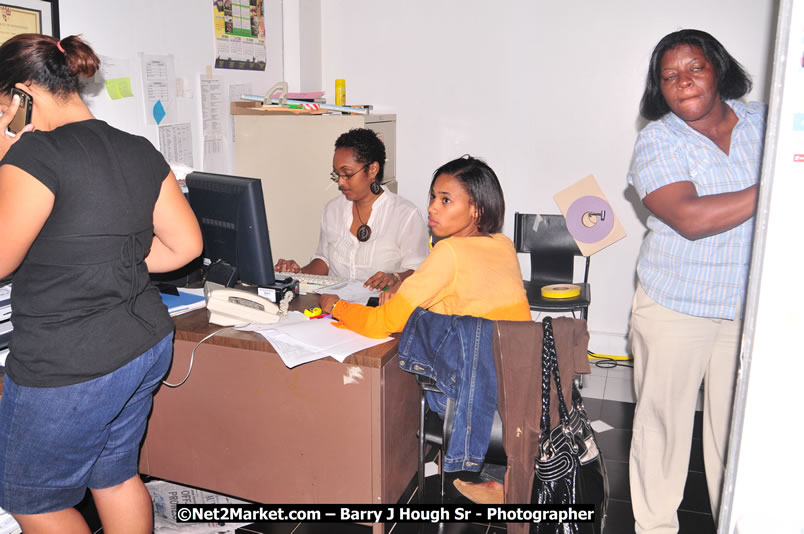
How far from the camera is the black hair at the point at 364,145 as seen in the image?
2.94 metres

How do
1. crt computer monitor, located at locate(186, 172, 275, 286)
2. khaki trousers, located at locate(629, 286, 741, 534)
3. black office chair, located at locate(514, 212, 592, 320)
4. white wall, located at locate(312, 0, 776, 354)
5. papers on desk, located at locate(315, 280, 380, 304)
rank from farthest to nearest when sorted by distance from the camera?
black office chair, located at locate(514, 212, 592, 320), white wall, located at locate(312, 0, 776, 354), papers on desk, located at locate(315, 280, 380, 304), crt computer monitor, located at locate(186, 172, 275, 286), khaki trousers, located at locate(629, 286, 741, 534)

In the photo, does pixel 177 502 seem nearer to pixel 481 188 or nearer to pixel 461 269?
pixel 461 269

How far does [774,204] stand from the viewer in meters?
0.68

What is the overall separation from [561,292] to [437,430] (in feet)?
5.33

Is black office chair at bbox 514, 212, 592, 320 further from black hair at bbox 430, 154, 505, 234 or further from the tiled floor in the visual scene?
black hair at bbox 430, 154, 505, 234

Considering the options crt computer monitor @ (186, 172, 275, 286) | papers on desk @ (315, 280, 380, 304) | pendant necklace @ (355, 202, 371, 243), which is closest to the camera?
crt computer monitor @ (186, 172, 275, 286)

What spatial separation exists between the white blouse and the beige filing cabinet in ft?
1.60

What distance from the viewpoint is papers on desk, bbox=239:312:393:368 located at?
191 cm

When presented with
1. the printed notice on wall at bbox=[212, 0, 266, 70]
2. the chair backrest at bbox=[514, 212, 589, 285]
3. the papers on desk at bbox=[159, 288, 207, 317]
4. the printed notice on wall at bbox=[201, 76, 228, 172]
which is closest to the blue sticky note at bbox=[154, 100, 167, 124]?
the printed notice on wall at bbox=[201, 76, 228, 172]

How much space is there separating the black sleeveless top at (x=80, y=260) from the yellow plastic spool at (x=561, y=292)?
245 cm

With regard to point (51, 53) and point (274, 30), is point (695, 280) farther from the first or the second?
point (274, 30)

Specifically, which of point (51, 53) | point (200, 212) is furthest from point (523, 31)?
point (51, 53)

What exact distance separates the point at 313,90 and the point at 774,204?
12.1ft

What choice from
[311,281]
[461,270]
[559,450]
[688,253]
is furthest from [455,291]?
[311,281]
